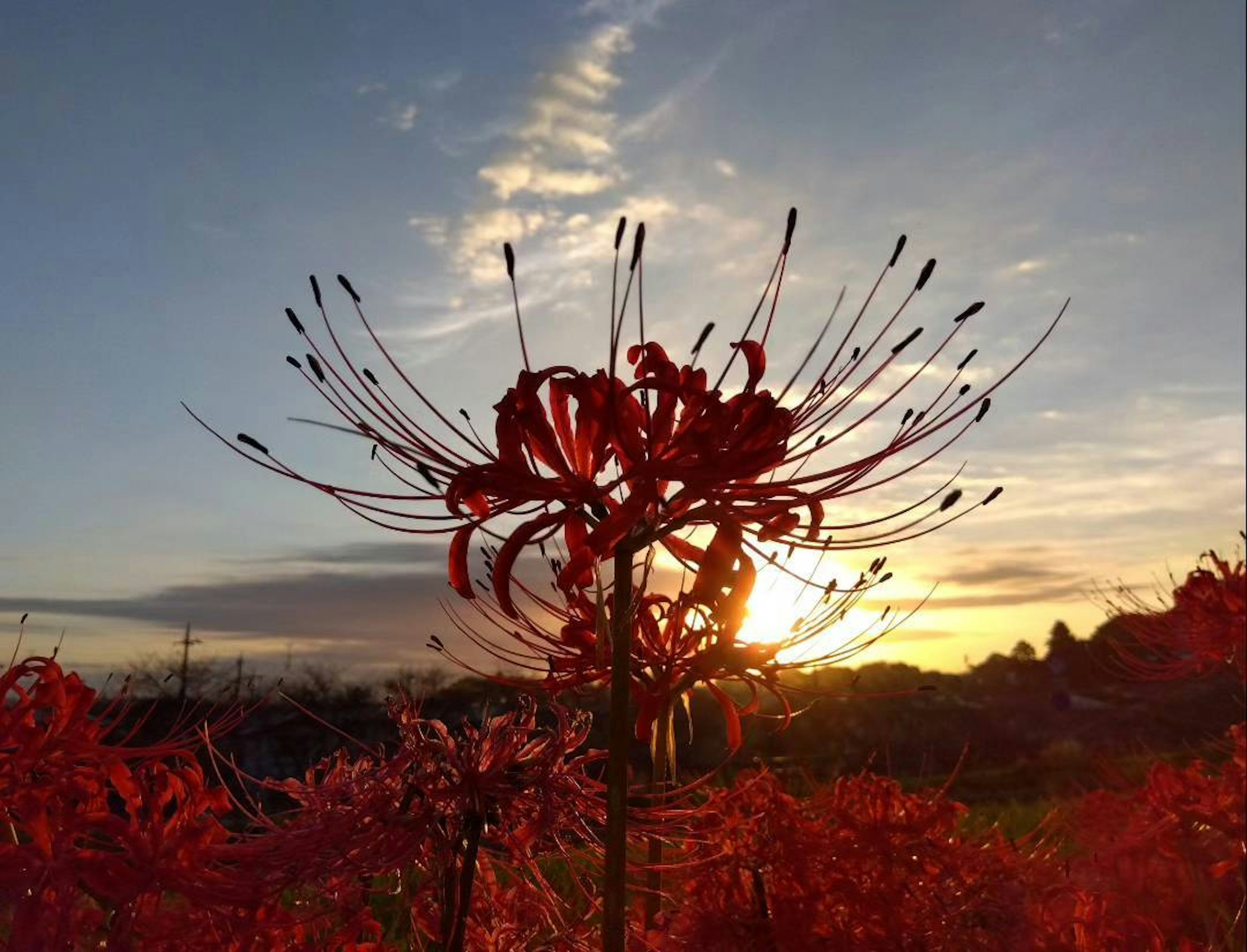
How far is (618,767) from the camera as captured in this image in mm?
2080

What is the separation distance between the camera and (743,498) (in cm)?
242

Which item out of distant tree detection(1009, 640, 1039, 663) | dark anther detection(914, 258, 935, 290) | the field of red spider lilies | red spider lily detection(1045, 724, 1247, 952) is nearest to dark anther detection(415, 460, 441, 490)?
the field of red spider lilies

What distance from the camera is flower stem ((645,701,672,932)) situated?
2.65m

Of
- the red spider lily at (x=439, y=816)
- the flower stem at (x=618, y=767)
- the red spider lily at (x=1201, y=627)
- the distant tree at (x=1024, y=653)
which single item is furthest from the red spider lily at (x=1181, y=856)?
the distant tree at (x=1024, y=653)

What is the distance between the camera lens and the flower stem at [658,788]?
2654mm

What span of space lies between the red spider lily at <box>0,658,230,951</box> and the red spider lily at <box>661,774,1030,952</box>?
1336 mm

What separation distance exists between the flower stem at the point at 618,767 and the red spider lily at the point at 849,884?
722mm

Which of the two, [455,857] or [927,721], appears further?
[927,721]

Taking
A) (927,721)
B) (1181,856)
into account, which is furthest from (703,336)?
(927,721)

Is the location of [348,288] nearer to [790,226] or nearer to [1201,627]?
[790,226]

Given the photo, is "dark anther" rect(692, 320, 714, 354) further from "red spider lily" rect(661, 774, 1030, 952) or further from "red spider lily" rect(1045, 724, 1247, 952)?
"red spider lily" rect(1045, 724, 1247, 952)

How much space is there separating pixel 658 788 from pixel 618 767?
615mm

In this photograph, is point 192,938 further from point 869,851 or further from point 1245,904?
point 1245,904

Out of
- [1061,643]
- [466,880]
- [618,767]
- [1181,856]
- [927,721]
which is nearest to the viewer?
[618,767]
